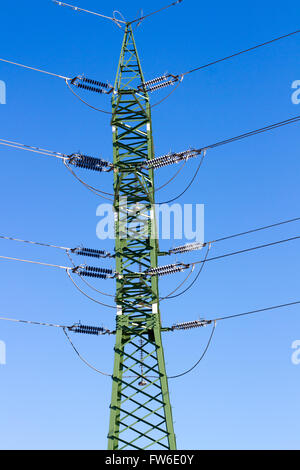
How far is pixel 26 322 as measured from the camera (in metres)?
42.5

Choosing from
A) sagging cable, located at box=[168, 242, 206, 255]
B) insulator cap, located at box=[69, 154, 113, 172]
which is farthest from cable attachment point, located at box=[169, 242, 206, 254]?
insulator cap, located at box=[69, 154, 113, 172]

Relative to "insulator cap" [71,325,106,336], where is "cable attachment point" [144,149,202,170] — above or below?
above

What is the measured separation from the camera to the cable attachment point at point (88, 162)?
46.1 metres

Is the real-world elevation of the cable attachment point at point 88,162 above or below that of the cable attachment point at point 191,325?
above

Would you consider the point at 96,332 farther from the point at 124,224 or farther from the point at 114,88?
the point at 114,88

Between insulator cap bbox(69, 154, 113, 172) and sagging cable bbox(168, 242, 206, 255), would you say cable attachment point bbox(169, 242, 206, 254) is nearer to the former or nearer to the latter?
sagging cable bbox(168, 242, 206, 255)

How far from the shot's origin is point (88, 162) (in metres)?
46.5

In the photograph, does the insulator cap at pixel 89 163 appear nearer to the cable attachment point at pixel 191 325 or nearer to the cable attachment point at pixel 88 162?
the cable attachment point at pixel 88 162

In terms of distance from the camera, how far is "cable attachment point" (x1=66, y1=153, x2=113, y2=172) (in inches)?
1813

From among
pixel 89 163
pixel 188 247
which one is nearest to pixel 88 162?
pixel 89 163

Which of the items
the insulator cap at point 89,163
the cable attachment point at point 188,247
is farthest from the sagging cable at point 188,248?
the insulator cap at point 89,163

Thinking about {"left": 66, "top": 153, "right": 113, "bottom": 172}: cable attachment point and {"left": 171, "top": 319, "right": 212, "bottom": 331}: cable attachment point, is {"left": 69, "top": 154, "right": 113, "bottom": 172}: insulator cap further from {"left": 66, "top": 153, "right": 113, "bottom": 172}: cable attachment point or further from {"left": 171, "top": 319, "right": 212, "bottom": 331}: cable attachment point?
{"left": 171, "top": 319, "right": 212, "bottom": 331}: cable attachment point

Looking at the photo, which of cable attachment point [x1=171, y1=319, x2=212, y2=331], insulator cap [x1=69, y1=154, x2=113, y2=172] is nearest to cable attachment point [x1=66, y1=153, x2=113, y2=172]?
insulator cap [x1=69, y1=154, x2=113, y2=172]
